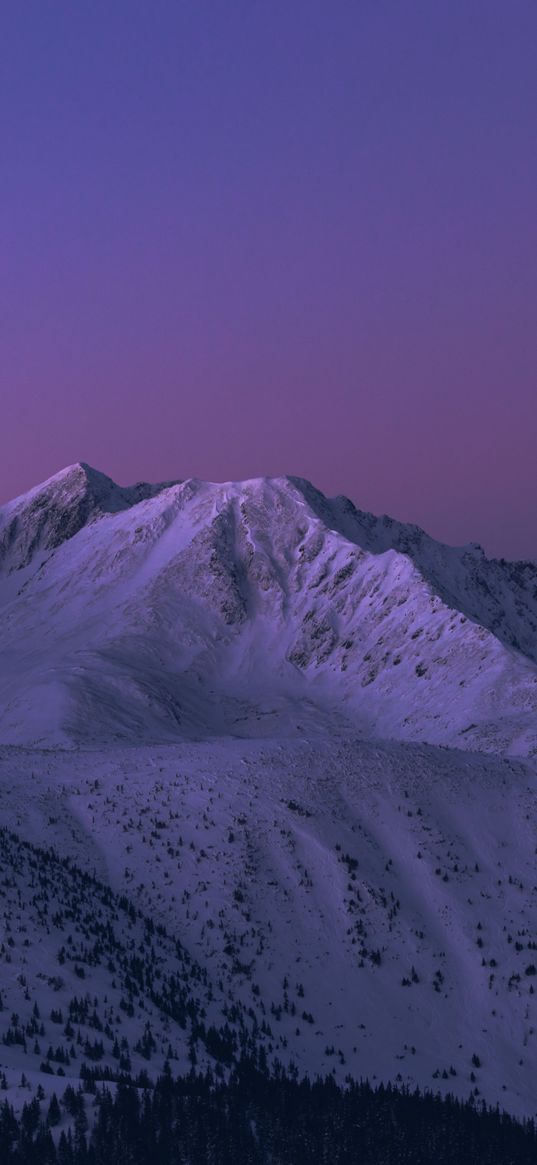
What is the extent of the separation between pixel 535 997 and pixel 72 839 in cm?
2949

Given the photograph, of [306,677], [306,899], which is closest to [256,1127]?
[306,899]

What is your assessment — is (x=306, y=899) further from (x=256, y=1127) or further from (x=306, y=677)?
(x=306, y=677)

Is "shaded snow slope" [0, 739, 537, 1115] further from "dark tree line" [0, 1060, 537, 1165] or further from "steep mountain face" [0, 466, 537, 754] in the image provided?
"steep mountain face" [0, 466, 537, 754]

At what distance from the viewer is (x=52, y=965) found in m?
61.6

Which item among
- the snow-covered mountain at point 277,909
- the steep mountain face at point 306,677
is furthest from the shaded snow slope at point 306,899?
the steep mountain face at point 306,677

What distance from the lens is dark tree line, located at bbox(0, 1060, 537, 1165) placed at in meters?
40.6

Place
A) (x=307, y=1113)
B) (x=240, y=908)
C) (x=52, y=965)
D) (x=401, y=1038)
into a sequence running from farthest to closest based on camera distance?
(x=240, y=908) < (x=401, y=1038) < (x=52, y=965) < (x=307, y=1113)

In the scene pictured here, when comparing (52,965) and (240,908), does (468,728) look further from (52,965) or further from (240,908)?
(52,965)

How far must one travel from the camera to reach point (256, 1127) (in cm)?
4512

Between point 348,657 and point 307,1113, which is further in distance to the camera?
point 348,657

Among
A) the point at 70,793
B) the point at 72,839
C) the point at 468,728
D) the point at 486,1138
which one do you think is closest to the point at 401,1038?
the point at 486,1138

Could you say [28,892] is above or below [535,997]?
below

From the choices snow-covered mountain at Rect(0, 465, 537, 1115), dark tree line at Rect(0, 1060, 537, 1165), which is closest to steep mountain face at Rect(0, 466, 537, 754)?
snow-covered mountain at Rect(0, 465, 537, 1115)

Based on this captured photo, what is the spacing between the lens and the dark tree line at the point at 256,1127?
133ft
